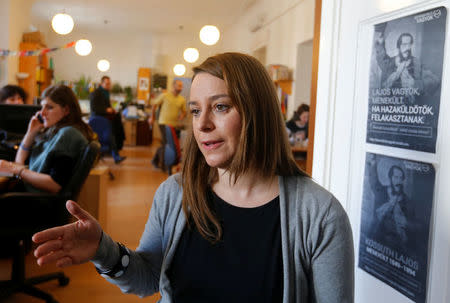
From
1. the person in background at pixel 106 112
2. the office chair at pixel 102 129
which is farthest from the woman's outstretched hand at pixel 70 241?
the person in background at pixel 106 112

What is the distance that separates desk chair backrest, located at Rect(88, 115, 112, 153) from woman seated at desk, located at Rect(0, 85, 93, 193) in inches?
152

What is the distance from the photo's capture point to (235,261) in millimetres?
1092

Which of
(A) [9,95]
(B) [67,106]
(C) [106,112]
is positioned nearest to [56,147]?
(B) [67,106]

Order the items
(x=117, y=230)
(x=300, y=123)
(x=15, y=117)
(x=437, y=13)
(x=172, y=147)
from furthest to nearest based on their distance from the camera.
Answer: (x=172, y=147), (x=300, y=123), (x=117, y=230), (x=15, y=117), (x=437, y=13)

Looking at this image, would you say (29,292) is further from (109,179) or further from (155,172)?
(155,172)

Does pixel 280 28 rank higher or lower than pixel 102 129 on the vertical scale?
higher

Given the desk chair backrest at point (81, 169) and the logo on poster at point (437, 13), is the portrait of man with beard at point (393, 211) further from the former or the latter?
the desk chair backrest at point (81, 169)

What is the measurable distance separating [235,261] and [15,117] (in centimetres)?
347

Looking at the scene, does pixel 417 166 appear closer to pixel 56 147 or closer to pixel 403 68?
pixel 403 68

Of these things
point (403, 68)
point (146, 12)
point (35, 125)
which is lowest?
point (35, 125)

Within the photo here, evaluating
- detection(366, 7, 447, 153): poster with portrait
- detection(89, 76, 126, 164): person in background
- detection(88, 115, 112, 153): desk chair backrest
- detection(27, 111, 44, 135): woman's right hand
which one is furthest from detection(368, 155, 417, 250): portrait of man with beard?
detection(89, 76, 126, 164): person in background

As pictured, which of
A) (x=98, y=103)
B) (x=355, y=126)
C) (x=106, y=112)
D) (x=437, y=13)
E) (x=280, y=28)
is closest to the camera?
(x=437, y=13)

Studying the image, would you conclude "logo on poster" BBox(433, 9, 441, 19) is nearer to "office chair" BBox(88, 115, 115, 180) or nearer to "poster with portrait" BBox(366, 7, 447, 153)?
"poster with portrait" BBox(366, 7, 447, 153)

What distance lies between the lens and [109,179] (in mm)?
6773
